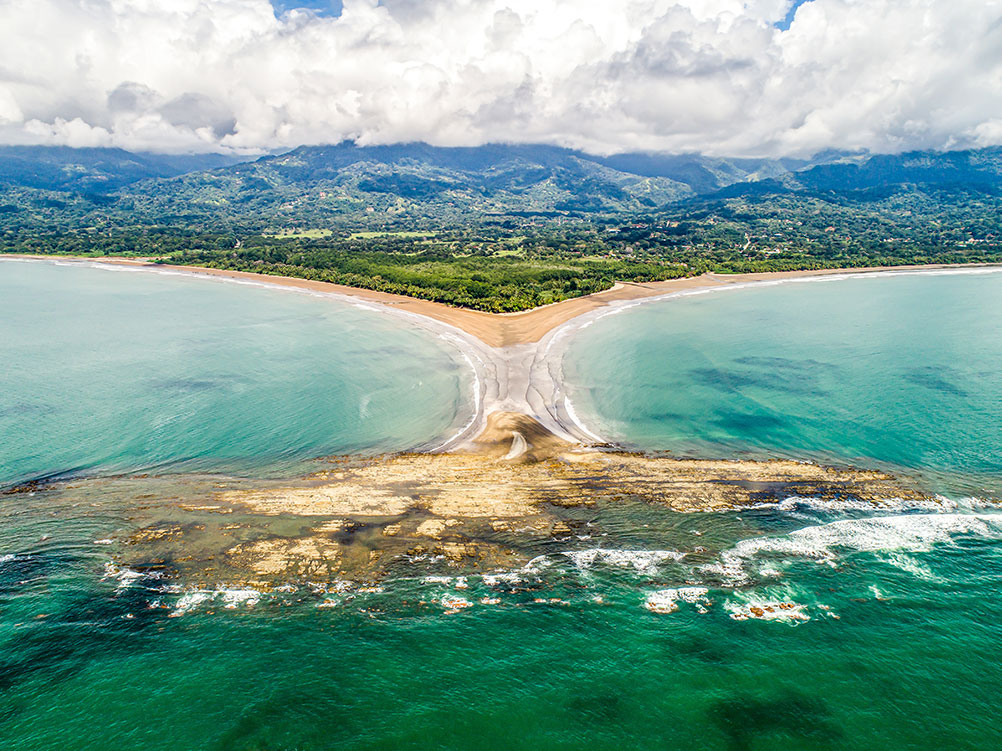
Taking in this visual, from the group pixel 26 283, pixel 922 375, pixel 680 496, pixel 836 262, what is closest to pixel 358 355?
pixel 680 496

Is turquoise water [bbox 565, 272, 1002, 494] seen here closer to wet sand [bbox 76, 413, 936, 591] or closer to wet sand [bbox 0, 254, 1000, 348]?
wet sand [bbox 76, 413, 936, 591]

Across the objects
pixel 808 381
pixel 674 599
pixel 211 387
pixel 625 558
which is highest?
pixel 808 381

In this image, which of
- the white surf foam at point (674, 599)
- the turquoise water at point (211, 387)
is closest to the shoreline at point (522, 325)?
the turquoise water at point (211, 387)

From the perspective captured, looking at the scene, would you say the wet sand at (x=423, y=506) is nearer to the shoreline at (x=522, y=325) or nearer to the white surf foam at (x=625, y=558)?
the white surf foam at (x=625, y=558)

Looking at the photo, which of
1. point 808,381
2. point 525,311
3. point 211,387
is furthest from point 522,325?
point 211,387

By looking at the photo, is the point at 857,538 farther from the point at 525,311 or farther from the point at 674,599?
the point at 525,311

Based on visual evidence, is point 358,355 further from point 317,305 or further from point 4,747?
point 4,747

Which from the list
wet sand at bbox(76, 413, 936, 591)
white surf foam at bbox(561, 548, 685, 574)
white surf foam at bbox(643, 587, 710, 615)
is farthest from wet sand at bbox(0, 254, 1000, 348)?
white surf foam at bbox(643, 587, 710, 615)
